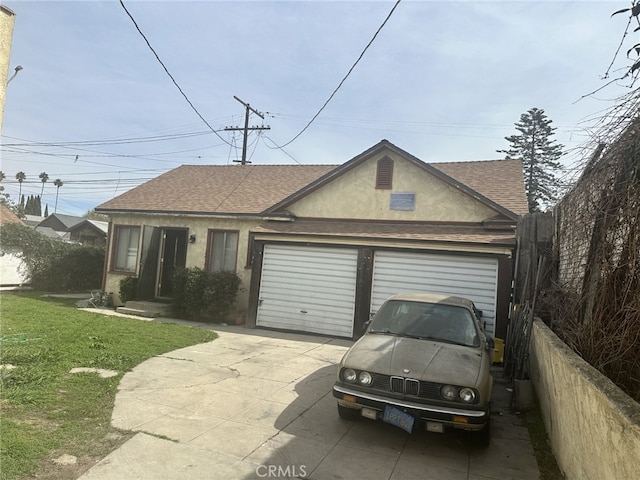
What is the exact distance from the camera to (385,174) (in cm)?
1252

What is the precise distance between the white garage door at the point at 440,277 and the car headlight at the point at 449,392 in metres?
6.10

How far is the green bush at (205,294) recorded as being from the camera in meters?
12.8

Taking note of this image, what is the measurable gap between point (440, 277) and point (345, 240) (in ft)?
8.80

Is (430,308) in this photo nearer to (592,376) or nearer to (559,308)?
(559,308)

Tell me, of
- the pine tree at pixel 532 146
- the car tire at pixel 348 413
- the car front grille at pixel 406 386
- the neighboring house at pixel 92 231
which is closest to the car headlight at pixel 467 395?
the car front grille at pixel 406 386

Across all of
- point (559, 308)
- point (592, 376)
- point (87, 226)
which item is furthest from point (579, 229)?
point (87, 226)

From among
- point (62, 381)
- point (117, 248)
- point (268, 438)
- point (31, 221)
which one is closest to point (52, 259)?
point (117, 248)

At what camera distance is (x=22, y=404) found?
4.93m

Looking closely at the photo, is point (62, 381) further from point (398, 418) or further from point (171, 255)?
point (171, 255)

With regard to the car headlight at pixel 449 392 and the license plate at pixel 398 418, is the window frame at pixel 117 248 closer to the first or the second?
the license plate at pixel 398 418

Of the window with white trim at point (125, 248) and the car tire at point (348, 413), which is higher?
the window with white trim at point (125, 248)

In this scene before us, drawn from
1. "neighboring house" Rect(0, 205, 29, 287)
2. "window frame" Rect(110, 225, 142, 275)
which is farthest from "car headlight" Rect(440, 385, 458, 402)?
"neighboring house" Rect(0, 205, 29, 287)

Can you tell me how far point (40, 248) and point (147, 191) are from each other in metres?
5.97

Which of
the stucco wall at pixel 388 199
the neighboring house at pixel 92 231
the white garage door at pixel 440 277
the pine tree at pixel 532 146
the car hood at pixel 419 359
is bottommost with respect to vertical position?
the car hood at pixel 419 359
